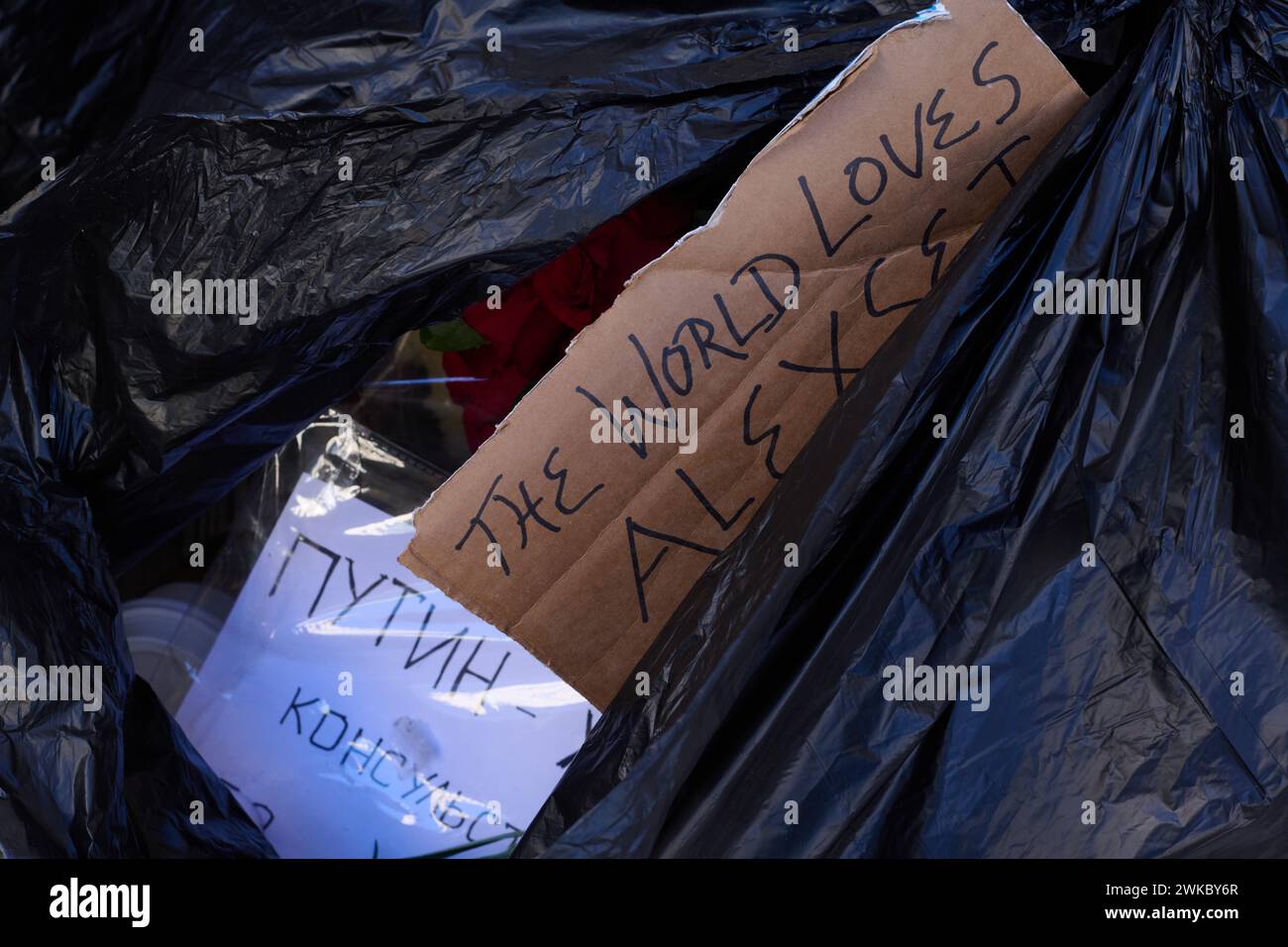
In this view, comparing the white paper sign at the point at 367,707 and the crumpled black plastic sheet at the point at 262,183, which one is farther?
the white paper sign at the point at 367,707

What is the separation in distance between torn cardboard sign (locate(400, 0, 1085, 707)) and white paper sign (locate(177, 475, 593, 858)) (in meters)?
0.16

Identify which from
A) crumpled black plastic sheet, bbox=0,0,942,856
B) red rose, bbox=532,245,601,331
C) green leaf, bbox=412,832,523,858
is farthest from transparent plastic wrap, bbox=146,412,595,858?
red rose, bbox=532,245,601,331

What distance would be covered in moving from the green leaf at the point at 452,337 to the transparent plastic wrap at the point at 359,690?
0.14 metres

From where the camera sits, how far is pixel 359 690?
36.6 inches

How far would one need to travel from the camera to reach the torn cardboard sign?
2.25 feet

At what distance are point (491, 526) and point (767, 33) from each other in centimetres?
39

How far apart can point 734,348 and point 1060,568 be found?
25 cm

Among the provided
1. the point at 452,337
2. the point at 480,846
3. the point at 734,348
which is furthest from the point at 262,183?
the point at 480,846

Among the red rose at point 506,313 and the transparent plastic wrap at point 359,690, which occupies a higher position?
the red rose at point 506,313

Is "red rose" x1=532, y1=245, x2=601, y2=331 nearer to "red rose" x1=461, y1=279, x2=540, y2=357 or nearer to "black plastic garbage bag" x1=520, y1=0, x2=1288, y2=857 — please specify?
"red rose" x1=461, y1=279, x2=540, y2=357

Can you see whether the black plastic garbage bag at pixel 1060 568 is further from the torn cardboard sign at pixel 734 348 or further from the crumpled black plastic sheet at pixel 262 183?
the crumpled black plastic sheet at pixel 262 183

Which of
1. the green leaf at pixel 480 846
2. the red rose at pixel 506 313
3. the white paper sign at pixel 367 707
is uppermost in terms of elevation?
the red rose at pixel 506 313

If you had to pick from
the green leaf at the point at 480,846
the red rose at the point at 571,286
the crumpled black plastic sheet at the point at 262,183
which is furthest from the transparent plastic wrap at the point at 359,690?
the red rose at the point at 571,286

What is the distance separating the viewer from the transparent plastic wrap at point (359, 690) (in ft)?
2.95
